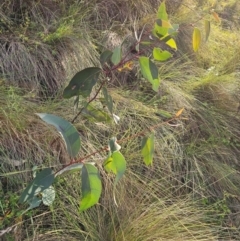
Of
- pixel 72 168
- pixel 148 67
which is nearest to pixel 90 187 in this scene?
pixel 72 168

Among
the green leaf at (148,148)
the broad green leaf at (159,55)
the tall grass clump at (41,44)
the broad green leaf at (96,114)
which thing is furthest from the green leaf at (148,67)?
the tall grass clump at (41,44)

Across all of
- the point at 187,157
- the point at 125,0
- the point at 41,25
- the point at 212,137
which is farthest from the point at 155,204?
the point at 125,0

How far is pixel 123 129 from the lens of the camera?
190 centimetres

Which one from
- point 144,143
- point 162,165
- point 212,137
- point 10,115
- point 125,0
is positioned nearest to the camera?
point 144,143

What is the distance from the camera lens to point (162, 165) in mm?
1812

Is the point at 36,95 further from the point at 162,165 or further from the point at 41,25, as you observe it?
the point at 162,165

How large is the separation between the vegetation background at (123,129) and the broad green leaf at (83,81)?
25 cm

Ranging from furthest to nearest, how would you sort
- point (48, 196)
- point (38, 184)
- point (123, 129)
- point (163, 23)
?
1. point (123, 129)
2. point (48, 196)
3. point (163, 23)
4. point (38, 184)

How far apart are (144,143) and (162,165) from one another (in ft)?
2.96

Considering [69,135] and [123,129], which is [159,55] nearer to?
[69,135]

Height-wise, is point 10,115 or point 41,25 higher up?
point 41,25

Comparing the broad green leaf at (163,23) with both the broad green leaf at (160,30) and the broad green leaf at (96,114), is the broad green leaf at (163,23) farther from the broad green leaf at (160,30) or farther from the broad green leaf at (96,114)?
the broad green leaf at (96,114)

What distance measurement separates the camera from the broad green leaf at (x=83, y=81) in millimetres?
942

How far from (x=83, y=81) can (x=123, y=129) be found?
3.17 ft
